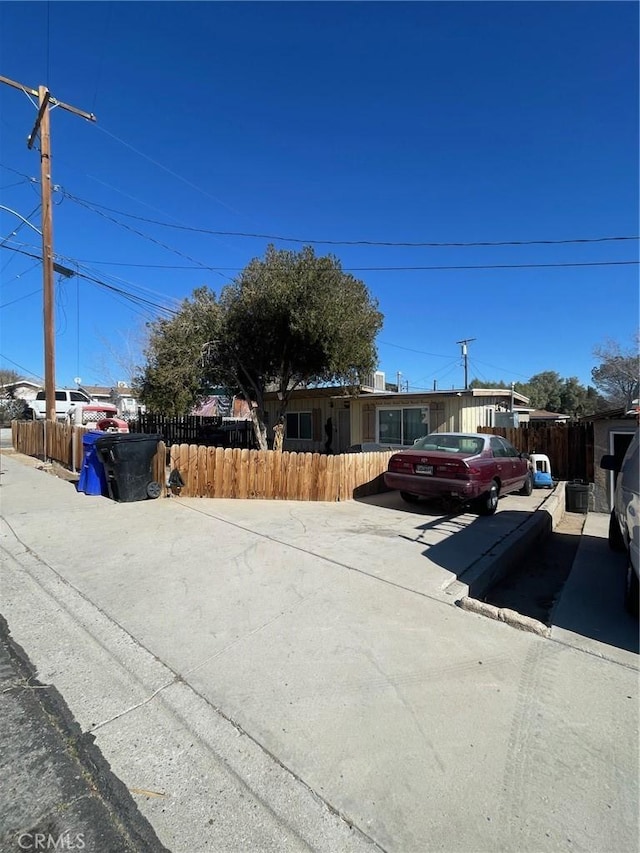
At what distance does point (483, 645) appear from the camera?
3373 mm

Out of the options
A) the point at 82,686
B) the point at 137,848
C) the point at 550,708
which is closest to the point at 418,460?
the point at 550,708

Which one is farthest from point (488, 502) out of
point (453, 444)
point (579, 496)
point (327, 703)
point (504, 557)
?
point (327, 703)

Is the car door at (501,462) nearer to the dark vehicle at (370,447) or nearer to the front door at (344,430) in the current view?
the dark vehicle at (370,447)

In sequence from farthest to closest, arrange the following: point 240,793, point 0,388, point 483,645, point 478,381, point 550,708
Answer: point 478,381 < point 0,388 < point 483,645 < point 550,708 < point 240,793

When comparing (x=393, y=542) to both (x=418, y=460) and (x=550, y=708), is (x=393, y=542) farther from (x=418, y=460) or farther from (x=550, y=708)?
(x=550, y=708)

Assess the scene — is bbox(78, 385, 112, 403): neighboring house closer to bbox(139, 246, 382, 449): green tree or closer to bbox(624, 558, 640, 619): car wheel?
bbox(139, 246, 382, 449): green tree

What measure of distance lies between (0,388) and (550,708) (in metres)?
47.7

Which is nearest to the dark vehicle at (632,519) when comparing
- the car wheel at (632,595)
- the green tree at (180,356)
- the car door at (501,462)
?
the car wheel at (632,595)

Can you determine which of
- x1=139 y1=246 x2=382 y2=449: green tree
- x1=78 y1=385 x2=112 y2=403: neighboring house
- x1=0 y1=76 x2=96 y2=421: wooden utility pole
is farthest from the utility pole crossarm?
x1=78 y1=385 x2=112 y2=403: neighboring house

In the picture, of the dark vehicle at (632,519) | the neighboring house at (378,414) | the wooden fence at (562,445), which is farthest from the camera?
the neighboring house at (378,414)

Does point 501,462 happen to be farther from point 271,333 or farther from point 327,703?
point 271,333

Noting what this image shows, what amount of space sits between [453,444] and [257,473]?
3.95m

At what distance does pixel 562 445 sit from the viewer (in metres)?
13.0

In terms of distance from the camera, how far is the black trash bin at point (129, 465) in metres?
8.46
